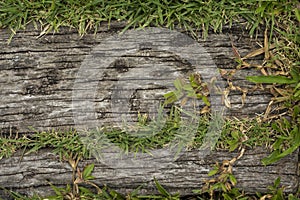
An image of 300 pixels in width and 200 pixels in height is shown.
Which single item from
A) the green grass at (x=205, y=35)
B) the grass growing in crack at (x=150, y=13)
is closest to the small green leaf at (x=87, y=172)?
the green grass at (x=205, y=35)

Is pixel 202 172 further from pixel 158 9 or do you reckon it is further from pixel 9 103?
pixel 9 103

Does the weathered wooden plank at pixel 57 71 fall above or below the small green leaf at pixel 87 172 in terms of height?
above

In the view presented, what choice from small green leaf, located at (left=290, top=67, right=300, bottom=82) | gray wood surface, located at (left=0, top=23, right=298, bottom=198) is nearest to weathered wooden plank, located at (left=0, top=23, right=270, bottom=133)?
gray wood surface, located at (left=0, top=23, right=298, bottom=198)

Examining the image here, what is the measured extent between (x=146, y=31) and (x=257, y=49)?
0.60 meters

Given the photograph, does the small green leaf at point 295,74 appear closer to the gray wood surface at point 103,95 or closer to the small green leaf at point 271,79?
the small green leaf at point 271,79

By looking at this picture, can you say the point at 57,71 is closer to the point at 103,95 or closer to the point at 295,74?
the point at 103,95

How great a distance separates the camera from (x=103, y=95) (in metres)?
2.71

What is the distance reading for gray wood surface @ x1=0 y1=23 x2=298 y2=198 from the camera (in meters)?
2.70

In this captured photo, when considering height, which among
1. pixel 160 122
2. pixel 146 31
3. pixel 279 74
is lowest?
pixel 160 122

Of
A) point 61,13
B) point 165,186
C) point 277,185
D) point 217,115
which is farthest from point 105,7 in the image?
point 277,185

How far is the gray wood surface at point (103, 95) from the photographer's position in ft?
8.86

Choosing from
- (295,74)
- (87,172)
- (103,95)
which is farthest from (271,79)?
(87,172)

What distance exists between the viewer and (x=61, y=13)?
2.73 metres

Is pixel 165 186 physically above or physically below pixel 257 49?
below
